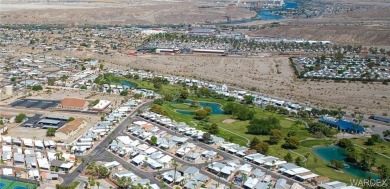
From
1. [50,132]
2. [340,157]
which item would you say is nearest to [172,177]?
[50,132]

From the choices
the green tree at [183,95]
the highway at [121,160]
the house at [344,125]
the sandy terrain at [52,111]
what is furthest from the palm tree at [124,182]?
the green tree at [183,95]

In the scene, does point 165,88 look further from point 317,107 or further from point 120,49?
point 120,49

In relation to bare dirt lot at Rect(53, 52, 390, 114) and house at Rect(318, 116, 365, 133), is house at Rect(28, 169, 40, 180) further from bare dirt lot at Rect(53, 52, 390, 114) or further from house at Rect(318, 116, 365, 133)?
bare dirt lot at Rect(53, 52, 390, 114)

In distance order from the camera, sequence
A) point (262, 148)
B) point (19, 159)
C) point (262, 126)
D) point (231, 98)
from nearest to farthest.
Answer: point (19, 159), point (262, 148), point (262, 126), point (231, 98)

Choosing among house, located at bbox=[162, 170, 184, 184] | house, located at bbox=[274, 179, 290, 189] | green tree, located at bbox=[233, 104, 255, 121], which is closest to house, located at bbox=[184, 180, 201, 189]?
house, located at bbox=[162, 170, 184, 184]

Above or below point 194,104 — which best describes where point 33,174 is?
above

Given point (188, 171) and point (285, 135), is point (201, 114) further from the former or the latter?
point (188, 171)
